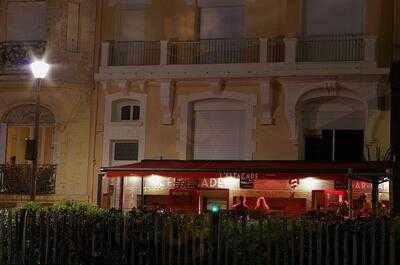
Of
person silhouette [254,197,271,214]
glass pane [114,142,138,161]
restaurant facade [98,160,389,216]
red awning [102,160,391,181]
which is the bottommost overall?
person silhouette [254,197,271,214]

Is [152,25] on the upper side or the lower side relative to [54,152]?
upper

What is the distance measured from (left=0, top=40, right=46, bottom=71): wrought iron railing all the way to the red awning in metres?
5.81

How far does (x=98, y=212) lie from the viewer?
48.9 ft

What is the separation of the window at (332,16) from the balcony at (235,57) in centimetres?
38

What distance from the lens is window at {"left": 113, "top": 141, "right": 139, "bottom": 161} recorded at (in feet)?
83.7

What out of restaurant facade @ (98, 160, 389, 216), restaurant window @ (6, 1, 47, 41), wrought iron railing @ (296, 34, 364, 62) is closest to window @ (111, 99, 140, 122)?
restaurant facade @ (98, 160, 389, 216)

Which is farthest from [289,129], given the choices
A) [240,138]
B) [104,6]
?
[104,6]

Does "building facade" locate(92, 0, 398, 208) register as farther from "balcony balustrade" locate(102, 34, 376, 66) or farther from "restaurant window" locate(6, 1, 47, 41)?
"restaurant window" locate(6, 1, 47, 41)

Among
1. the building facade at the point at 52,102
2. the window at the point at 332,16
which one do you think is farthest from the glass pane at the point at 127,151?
the window at the point at 332,16

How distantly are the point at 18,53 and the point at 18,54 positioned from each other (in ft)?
0.10

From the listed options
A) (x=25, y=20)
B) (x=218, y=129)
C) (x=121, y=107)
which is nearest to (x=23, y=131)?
(x=121, y=107)

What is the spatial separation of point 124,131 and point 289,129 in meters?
5.03

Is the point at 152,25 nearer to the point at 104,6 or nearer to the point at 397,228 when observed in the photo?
the point at 104,6

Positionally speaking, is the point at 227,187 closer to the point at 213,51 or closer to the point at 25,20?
the point at 213,51
